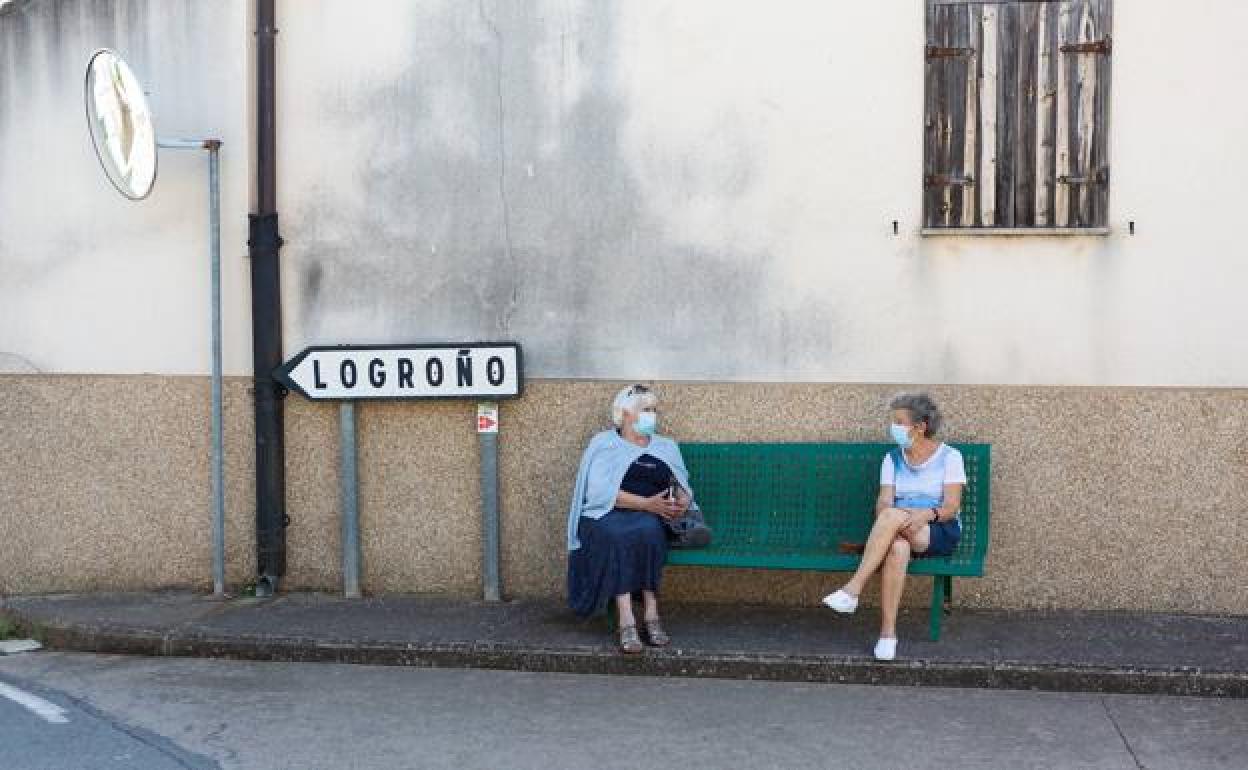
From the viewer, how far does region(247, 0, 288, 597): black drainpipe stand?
7.55 meters

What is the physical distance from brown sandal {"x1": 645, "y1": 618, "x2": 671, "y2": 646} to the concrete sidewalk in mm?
76

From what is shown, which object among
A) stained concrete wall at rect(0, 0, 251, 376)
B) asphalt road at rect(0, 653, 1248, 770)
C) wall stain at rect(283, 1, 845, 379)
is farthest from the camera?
stained concrete wall at rect(0, 0, 251, 376)

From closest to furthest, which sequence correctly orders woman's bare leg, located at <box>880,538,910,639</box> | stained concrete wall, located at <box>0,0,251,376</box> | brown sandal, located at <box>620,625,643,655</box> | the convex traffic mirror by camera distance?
woman's bare leg, located at <box>880,538,910,639</box>
brown sandal, located at <box>620,625,643,655</box>
the convex traffic mirror
stained concrete wall, located at <box>0,0,251,376</box>

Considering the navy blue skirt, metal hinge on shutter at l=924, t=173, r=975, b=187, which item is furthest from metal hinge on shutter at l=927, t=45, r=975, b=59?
the navy blue skirt

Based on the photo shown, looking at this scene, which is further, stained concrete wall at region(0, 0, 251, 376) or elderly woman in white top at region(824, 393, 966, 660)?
stained concrete wall at region(0, 0, 251, 376)

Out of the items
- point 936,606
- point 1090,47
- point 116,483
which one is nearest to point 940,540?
point 936,606

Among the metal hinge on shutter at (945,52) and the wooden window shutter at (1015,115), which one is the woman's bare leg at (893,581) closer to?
the wooden window shutter at (1015,115)

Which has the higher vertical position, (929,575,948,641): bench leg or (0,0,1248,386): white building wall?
(0,0,1248,386): white building wall

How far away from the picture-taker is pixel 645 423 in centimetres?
680

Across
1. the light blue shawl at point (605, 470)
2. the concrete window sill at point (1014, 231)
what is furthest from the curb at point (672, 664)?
the concrete window sill at point (1014, 231)

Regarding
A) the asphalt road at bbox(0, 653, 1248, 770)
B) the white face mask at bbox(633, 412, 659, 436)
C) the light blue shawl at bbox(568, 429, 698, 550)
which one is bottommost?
the asphalt road at bbox(0, 653, 1248, 770)

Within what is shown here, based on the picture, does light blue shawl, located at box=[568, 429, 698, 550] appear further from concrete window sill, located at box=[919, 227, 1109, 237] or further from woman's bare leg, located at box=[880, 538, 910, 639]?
concrete window sill, located at box=[919, 227, 1109, 237]

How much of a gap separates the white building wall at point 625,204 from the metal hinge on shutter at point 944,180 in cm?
9

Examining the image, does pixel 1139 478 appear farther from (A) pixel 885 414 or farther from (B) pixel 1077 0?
(B) pixel 1077 0
